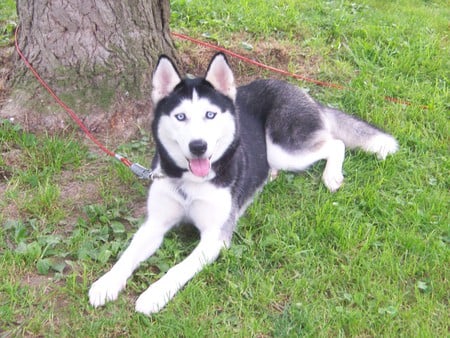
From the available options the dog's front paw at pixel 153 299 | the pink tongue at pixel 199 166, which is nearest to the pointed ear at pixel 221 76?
the pink tongue at pixel 199 166

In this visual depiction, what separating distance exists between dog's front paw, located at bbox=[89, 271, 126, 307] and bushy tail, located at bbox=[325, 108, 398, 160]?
225 centimetres

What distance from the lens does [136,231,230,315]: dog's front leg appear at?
2.81m

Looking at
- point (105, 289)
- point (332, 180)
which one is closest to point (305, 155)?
point (332, 180)

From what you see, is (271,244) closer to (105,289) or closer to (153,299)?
(153,299)

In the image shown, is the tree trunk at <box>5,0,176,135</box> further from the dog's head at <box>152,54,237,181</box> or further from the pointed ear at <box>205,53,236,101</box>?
the pointed ear at <box>205,53,236,101</box>

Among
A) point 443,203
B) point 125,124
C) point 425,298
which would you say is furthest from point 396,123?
point 125,124

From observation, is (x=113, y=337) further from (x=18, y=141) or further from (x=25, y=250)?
(x=18, y=141)

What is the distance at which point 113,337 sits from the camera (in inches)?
105

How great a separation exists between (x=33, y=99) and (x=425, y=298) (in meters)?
3.32

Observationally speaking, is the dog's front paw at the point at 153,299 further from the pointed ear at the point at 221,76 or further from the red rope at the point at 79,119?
the pointed ear at the point at 221,76

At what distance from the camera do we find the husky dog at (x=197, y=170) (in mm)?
2986

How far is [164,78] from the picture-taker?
127 inches

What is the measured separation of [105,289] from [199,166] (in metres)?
0.90

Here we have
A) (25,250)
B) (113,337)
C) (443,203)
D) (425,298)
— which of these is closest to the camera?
(113,337)
